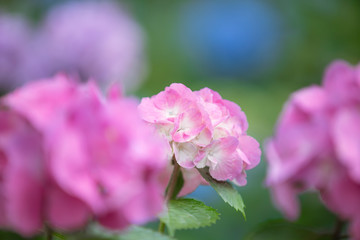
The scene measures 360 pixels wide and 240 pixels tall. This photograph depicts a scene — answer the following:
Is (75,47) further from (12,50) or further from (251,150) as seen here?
(251,150)

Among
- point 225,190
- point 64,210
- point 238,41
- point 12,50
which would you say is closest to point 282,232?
point 225,190

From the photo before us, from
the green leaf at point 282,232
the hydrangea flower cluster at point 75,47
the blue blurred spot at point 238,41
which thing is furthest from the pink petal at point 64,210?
the blue blurred spot at point 238,41

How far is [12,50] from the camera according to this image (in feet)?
4.86

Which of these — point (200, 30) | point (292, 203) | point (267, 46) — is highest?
point (200, 30)

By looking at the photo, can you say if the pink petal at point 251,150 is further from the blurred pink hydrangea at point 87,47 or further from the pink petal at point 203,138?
the blurred pink hydrangea at point 87,47

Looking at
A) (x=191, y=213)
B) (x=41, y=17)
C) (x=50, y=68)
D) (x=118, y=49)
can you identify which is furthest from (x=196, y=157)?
(x=41, y=17)

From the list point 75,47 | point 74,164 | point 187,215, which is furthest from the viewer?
→ point 75,47

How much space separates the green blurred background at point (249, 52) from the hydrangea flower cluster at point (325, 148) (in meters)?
0.78

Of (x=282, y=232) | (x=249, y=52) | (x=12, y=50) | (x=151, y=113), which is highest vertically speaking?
(x=249, y=52)

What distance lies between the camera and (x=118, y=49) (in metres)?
1.65

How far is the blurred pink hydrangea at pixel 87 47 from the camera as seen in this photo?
1522mm

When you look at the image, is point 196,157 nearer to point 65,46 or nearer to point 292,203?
point 292,203

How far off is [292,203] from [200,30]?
2470 millimetres

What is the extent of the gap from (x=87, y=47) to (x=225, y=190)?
1195mm
